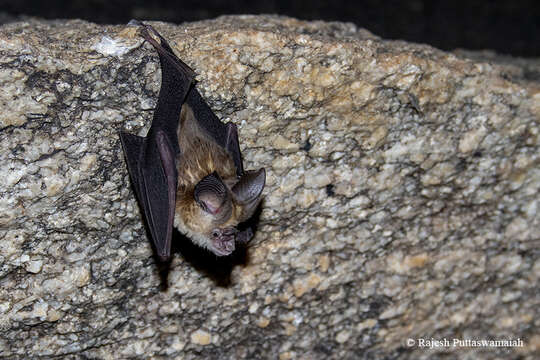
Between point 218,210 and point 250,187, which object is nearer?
point 250,187

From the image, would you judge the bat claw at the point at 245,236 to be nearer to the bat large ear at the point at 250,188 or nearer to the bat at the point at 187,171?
the bat at the point at 187,171

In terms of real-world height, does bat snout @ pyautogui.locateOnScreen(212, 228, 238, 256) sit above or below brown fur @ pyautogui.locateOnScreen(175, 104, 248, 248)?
below

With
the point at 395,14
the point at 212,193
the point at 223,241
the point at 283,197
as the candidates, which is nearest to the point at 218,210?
the point at 212,193

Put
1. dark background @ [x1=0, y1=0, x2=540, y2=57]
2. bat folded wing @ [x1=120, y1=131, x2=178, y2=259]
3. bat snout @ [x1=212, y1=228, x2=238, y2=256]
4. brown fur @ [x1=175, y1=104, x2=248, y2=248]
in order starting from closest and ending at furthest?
1. bat folded wing @ [x1=120, y1=131, x2=178, y2=259]
2. bat snout @ [x1=212, y1=228, x2=238, y2=256]
3. brown fur @ [x1=175, y1=104, x2=248, y2=248]
4. dark background @ [x1=0, y1=0, x2=540, y2=57]

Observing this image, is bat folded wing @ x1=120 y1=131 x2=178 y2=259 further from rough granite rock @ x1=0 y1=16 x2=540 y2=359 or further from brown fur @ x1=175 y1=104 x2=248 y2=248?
brown fur @ x1=175 y1=104 x2=248 y2=248

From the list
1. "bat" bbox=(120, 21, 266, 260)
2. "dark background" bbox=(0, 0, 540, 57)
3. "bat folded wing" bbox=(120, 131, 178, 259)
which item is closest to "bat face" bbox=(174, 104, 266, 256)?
"bat" bbox=(120, 21, 266, 260)

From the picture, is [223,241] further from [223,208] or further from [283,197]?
[283,197]
